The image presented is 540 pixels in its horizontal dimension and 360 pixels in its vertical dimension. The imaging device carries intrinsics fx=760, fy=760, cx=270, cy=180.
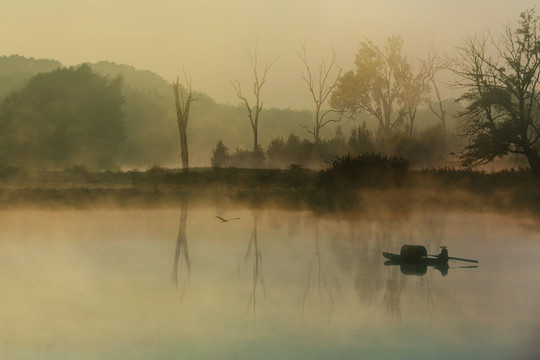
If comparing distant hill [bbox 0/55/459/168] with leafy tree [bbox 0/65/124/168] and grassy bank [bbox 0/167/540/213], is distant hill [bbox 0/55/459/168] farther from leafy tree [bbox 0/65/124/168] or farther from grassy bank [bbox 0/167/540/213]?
grassy bank [bbox 0/167/540/213]

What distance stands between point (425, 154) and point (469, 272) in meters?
39.0

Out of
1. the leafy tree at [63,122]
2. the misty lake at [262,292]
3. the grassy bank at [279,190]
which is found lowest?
the misty lake at [262,292]

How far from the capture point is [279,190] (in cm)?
3700

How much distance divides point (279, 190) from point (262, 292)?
23308 mm

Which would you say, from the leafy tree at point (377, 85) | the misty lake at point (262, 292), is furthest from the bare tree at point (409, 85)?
the misty lake at point (262, 292)

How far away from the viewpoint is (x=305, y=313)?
39.5 ft

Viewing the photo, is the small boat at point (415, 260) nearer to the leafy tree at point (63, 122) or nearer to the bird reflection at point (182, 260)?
the bird reflection at point (182, 260)

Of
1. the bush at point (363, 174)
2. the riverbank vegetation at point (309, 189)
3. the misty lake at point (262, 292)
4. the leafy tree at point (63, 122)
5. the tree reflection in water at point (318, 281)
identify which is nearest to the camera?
the misty lake at point (262, 292)

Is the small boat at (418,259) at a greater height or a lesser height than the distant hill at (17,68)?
lesser

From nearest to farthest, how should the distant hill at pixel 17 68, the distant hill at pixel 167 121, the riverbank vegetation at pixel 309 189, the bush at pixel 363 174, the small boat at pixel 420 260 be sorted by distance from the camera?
→ the small boat at pixel 420 260 → the riverbank vegetation at pixel 309 189 → the bush at pixel 363 174 → the distant hill at pixel 167 121 → the distant hill at pixel 17 68

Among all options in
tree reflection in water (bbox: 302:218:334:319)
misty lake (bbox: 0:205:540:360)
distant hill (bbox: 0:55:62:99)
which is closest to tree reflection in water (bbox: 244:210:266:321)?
misty lake (bbox: 0:205:540:360)

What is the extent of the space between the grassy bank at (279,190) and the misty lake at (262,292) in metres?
6.74

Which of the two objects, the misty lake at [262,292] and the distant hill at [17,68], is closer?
the misty lake at [262,292]

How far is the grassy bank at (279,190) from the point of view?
3036cm
